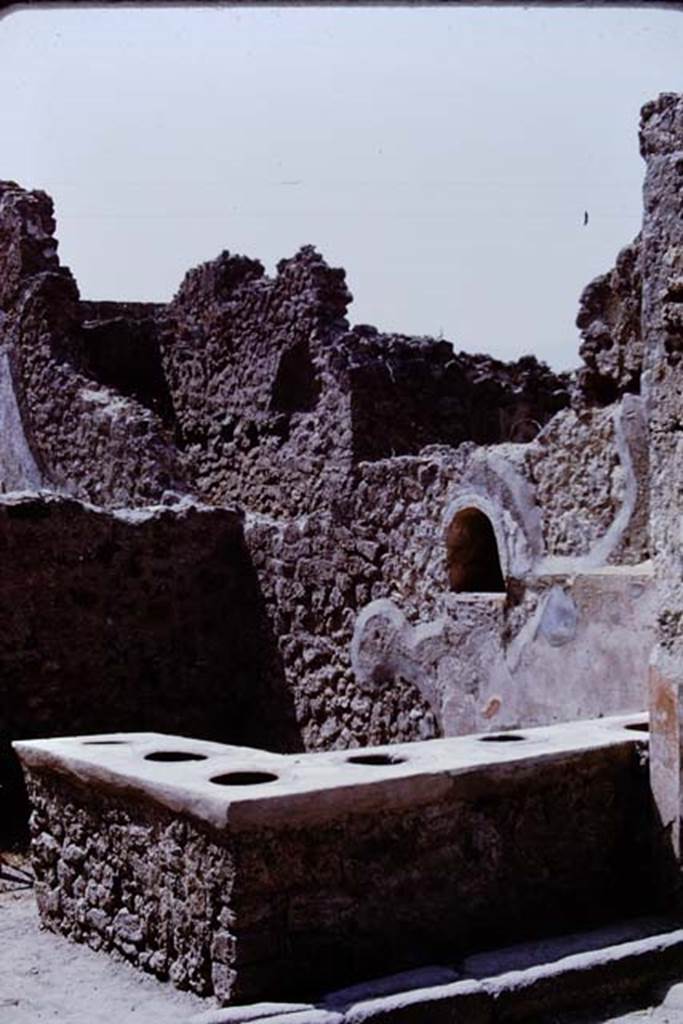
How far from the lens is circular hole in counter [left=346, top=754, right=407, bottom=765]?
4.38 metres

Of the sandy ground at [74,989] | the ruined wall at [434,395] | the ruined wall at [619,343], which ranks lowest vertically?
the sandy ground at [74,989]

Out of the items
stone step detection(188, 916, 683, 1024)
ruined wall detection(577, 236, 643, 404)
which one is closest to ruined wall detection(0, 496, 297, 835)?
ruined wall detection(577, 236, 643, 404)

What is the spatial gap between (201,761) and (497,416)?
8.21m

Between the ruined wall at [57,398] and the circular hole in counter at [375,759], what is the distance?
18.0 ft

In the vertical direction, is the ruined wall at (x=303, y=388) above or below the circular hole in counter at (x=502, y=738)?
above

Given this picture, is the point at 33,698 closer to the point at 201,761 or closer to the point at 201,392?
the point at 201,761

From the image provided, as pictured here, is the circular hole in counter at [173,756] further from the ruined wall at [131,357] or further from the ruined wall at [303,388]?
the ruined wall at [131,357]

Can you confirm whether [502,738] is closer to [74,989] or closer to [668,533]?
[668,533]

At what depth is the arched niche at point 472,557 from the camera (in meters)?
6.94

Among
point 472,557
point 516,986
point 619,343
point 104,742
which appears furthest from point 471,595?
point 516,986

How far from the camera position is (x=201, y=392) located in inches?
493

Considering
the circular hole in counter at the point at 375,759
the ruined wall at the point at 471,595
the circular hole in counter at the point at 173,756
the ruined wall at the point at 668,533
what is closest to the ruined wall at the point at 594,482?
the ruined wall at the point at 471,595

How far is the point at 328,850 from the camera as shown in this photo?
12.7 ft

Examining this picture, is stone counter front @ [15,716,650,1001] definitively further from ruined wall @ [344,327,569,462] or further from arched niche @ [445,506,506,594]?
ruined wall @ [344,327,569,462]
